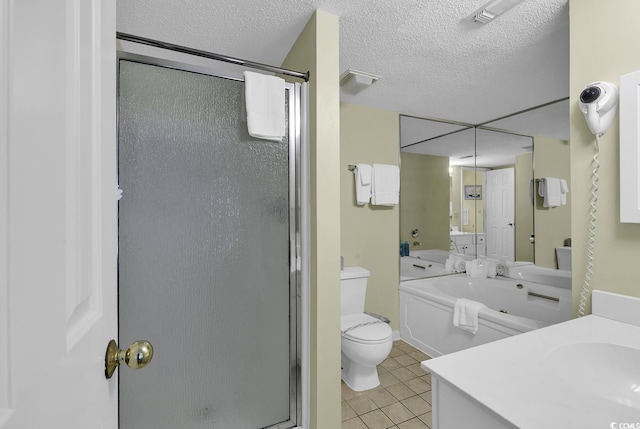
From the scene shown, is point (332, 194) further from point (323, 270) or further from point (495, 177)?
point (495, 177)

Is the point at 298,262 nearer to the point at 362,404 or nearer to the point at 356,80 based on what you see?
the point at 362,404

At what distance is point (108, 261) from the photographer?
1.97 ft

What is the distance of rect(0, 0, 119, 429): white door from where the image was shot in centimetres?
29

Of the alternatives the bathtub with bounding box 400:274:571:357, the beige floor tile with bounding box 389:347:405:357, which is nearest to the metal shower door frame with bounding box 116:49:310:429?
the beige floor tile with bounding box 389:347:405:357

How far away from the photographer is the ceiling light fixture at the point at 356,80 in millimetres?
2182

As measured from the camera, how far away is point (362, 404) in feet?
6.29

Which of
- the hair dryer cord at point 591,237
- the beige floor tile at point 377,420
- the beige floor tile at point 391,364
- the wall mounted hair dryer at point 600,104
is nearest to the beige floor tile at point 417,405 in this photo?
the beige floor tile at point 377,420

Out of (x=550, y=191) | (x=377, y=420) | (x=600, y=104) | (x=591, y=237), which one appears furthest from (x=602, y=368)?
(x=550, y=191)

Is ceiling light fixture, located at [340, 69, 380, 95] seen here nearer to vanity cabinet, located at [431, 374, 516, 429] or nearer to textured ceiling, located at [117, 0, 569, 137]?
textured ceiling, located at [117, 0, 569, 137]

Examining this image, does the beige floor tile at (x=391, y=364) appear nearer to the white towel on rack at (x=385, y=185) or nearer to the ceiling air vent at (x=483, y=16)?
the white towel on rack at (x=385, y=185)

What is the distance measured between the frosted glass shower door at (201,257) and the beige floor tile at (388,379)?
33.3 inches

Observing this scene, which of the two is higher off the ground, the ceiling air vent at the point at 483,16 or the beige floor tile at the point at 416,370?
the ceiling air vent at the point at 483,16

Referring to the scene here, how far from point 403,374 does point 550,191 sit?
6.85ft

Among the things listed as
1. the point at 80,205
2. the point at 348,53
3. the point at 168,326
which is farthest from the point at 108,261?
the point at 348,53
